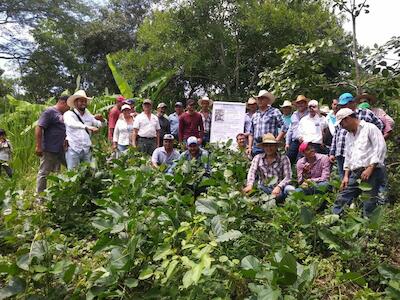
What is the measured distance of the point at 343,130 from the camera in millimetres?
5203

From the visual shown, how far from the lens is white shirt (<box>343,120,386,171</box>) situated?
4.21 m

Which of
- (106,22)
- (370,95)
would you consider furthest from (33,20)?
(370,95)

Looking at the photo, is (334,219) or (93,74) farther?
(93,74)

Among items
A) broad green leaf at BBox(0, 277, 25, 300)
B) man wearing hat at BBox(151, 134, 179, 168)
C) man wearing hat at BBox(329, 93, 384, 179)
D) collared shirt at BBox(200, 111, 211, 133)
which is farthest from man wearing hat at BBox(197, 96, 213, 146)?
broad green leaf at BBox(0, 277, 25, 300)

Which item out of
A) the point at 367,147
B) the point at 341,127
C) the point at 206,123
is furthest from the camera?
the point at 206,123

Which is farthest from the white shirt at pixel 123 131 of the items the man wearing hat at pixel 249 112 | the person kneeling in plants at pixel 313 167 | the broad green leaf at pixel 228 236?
the broad green leaf at pixel 228 236

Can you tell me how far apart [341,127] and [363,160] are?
0.88 metres

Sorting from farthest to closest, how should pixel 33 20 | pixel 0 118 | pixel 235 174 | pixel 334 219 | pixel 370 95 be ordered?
1. pixel 33 20
2. pixel 0 118
3. pixel 235 174
4. pixel 370 95
5. pixel 334 219

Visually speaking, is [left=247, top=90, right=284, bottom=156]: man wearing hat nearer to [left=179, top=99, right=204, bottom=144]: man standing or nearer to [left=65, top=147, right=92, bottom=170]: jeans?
[left=179, top=99, right=204, bottom=144]: man standing

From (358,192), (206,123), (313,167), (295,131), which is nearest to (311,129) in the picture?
(295,131)

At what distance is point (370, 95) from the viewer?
404cm

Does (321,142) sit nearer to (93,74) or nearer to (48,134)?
(48,134)

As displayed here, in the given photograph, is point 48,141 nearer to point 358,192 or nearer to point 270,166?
point 270,166

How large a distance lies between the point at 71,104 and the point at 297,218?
3717mm
